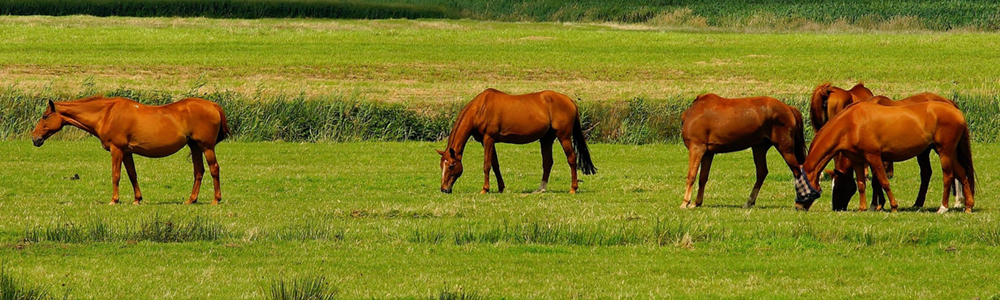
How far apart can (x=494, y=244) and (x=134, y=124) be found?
7.56 meters

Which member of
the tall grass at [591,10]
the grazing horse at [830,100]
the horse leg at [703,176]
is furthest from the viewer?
the tall grass at [591,10]

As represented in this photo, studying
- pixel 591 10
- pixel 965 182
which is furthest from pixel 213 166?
pixel 591 10

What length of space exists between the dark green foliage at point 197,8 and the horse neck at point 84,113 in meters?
75.1

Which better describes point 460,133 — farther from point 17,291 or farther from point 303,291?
point 17,291

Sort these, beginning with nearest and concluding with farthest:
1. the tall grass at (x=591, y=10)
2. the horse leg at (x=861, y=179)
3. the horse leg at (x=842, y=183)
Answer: the horse leg at (x=861, y=179), the horse leg at (x=842, y=183), the tall grass at (x=591, y=10)

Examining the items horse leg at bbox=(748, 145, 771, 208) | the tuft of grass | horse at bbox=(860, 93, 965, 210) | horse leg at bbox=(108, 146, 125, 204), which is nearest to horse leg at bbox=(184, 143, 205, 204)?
horse leg at bbox=(108, 146, 125, 204)

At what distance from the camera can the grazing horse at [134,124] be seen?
20359 millimetres

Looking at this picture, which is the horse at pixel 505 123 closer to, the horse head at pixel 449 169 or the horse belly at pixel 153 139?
the horse head at pixel 449 169

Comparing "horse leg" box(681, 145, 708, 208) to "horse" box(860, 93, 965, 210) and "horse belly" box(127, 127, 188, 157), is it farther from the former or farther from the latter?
"horse belly" box(127, 127, 188, 157)

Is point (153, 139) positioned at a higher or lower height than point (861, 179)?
lower

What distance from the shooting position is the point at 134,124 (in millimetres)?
20375

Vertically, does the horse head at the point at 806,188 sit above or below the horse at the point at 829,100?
below

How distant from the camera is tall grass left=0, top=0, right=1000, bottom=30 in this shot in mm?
84688

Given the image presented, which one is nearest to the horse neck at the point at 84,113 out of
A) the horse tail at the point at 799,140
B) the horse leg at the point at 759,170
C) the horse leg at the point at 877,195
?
the horse leg at the point at 759,170
